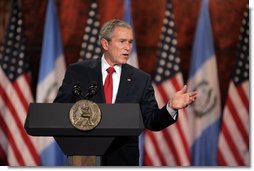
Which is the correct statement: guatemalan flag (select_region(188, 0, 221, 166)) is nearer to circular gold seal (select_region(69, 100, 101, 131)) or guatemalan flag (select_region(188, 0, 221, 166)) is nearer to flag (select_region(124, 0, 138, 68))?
flag (select_region(124, 0, 138, 68))

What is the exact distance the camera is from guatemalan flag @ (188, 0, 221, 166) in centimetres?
561

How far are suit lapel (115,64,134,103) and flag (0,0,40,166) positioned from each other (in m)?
3.09

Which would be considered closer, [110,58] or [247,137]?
[110,58]

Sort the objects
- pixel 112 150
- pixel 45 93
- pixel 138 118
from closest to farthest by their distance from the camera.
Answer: pixel 138 118 < pixel 112 150 < pixel 45 93

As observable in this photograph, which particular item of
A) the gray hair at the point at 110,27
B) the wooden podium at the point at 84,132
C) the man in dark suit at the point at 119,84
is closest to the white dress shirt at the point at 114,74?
the man in dark suit at the point at 119,84

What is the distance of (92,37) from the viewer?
5.61m

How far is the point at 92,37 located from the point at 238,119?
1.74 meters

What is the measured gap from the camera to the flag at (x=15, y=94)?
18.0ft

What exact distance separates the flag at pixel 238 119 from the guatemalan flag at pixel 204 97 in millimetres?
93

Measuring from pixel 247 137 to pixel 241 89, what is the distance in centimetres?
50

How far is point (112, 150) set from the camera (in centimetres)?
253

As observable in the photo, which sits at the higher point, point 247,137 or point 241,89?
point 241,89

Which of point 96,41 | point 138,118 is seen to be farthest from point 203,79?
point 138,118

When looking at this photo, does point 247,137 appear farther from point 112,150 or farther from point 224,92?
point 112,150
